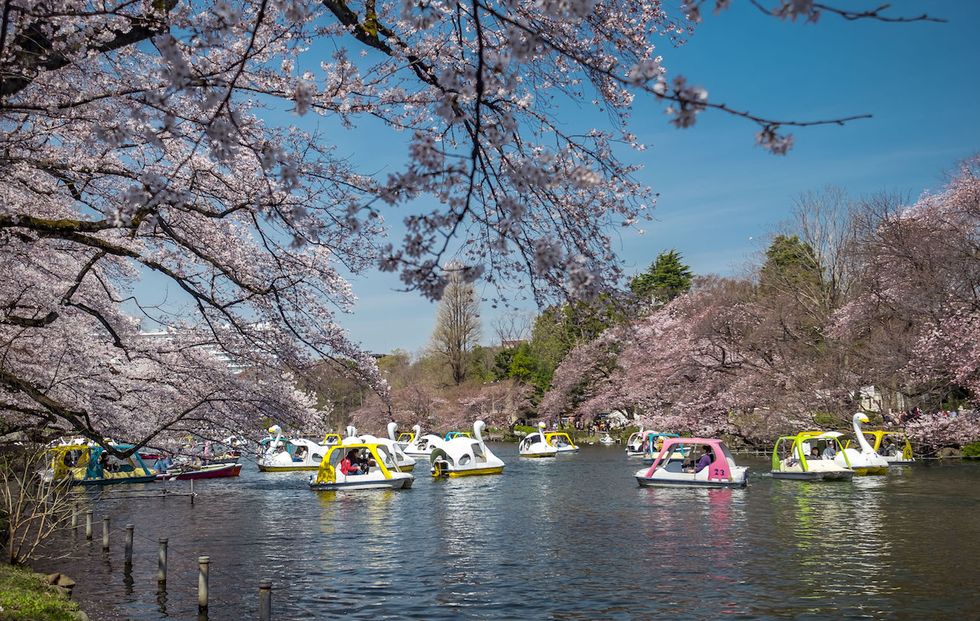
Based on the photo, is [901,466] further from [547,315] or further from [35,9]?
[35,9]

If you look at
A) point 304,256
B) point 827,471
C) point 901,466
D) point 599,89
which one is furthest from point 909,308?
point 599,89

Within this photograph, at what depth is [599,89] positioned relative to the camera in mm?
5977

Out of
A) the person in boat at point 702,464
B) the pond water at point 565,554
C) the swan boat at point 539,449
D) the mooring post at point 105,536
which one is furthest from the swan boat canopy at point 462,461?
the mooring post at point 105,536

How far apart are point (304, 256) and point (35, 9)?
16.8ft

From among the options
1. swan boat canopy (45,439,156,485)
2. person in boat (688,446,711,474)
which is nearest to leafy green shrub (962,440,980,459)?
person in boat (688,446,711,474)

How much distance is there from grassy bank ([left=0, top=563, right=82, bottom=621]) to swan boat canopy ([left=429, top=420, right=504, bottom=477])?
962 inches

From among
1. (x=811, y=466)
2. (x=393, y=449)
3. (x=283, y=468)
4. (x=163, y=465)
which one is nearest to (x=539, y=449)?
(x=393, y=449)

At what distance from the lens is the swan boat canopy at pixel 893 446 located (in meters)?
32.9

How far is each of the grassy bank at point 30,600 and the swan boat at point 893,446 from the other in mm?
30255

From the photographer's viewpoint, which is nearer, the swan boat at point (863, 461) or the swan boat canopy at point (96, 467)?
the swan boat at point (863, 461)

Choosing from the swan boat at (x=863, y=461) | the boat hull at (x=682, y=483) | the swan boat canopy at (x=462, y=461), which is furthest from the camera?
the swan boat canopy at (x=462, y=461)

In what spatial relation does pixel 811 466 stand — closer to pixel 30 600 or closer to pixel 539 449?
pixel 539 449

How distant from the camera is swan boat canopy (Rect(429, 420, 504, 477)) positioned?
1370 inches

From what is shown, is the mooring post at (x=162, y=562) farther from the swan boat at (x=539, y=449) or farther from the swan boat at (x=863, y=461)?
the swan boat at (x=539, y=449)
